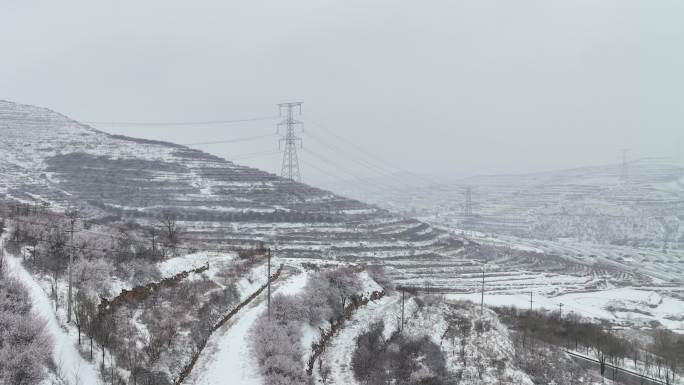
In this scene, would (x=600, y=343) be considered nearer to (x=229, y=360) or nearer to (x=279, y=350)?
(x=279, y=350)

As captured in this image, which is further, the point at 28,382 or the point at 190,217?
the point at 190,217

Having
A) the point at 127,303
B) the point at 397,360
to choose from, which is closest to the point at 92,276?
the point at 127,303

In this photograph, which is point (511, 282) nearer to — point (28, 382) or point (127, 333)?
point (127, 333)

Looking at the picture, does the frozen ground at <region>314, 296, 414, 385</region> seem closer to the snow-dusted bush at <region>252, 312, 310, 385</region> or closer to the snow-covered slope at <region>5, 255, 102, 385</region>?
the snow-dusted bush at <region>252, 312, 310, 385</region>

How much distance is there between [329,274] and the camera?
140ft

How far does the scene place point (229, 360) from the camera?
75.4 feet

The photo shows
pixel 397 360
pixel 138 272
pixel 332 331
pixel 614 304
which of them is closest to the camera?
pixel 138 272

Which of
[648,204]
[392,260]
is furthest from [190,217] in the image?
[648,204]

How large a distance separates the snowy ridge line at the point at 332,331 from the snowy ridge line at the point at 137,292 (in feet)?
32.2

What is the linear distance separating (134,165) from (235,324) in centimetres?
8021

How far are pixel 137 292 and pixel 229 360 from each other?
24.0 feet

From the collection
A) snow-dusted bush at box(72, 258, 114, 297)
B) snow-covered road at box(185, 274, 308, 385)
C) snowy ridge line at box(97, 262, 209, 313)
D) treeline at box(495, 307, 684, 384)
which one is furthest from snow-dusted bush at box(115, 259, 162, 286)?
treeline at box(495, 307, 684, 384)

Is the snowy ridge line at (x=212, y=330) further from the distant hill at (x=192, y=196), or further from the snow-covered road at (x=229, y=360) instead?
the distant hill at (x=192, y=196)

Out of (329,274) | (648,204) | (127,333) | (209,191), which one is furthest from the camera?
(648,204)
